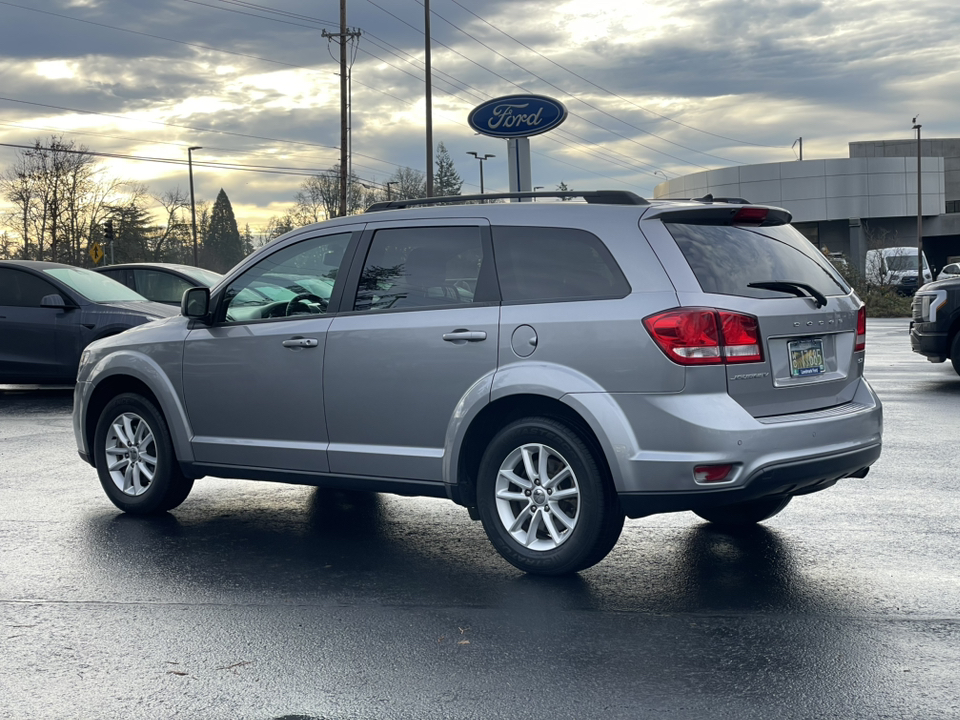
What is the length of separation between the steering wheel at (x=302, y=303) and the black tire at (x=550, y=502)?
1410mm

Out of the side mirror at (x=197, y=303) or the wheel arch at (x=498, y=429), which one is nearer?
the wheel arch at (x=498, y=429)

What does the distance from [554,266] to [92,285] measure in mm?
10354

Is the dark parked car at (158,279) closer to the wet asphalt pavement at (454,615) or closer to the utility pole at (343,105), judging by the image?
the wet asphalt pavement at (454,615)

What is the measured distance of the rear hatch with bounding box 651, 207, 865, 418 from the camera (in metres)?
4.96

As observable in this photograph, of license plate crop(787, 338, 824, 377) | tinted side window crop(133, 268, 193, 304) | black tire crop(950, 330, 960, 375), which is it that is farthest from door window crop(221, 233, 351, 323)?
black tire crop(950, 330, 960, 375)

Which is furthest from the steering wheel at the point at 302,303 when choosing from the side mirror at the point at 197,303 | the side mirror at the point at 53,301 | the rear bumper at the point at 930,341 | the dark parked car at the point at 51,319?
the rear bumper at the point at 930,341

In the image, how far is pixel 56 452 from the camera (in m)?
9.66

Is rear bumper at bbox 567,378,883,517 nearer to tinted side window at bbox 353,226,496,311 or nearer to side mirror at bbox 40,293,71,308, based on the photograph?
tinted side window at bbox 353,226,496,311

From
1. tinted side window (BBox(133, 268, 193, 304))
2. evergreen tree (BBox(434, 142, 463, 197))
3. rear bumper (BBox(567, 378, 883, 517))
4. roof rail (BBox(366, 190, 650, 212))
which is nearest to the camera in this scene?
rear bumper (BBox(567, 378, 883, 517))

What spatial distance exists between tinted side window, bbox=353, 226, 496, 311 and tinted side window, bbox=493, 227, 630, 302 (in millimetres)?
123

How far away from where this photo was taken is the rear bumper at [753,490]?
4906 millimetres

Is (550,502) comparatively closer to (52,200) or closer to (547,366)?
(547,366)

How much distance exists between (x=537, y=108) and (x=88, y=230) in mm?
57314

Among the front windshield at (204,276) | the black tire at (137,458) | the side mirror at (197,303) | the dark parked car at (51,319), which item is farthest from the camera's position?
the front windshield at (204,276)
